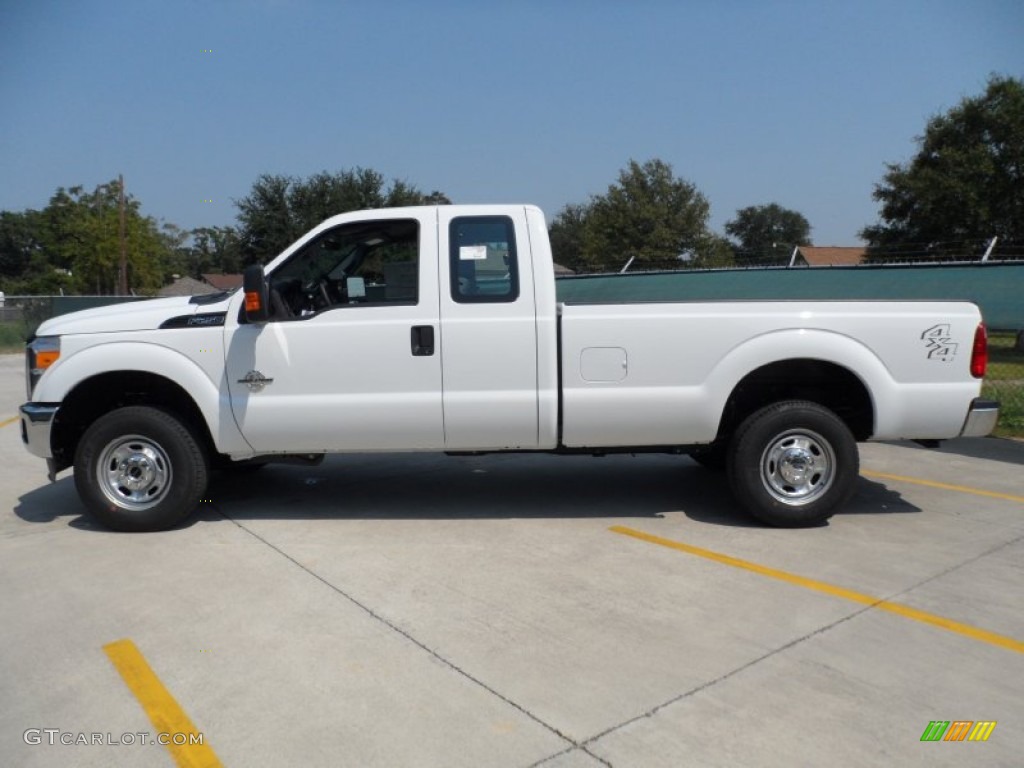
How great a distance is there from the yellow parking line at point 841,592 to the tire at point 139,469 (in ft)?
9.51

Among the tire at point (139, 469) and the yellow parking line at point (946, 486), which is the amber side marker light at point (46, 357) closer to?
the tire at point (139, 469)

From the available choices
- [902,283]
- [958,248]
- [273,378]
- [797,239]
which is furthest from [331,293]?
[797,239]

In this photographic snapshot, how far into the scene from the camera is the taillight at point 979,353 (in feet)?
17.1

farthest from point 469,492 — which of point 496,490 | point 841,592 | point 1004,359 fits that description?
point 1004,359

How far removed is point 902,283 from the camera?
13.2m

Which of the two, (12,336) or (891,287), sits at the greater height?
(891,287)

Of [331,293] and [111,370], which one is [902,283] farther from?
[111,370]

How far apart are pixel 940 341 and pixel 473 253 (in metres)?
3.08

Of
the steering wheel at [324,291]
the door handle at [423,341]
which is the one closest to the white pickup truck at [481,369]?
the door handle at [423,341]

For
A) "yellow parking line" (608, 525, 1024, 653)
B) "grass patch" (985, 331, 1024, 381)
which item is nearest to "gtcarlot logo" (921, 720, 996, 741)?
"yellow parking line" (608, 525, 1024, 653)

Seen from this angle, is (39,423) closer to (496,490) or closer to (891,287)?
(496,490)

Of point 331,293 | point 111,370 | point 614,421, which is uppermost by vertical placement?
point 331,293

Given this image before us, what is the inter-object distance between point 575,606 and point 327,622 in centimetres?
Answer: 126

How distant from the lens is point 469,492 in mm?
6598
